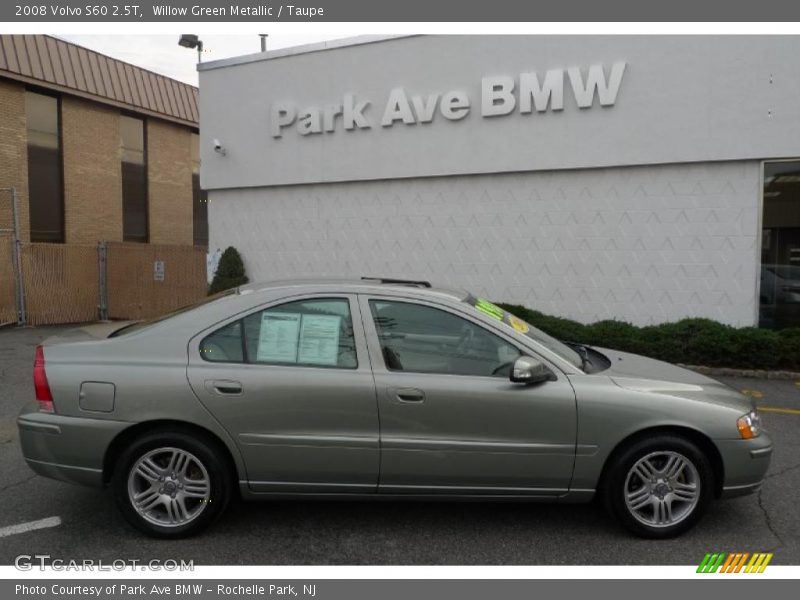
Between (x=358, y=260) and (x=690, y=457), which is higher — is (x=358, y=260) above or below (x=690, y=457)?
above

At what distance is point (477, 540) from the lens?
148 inches

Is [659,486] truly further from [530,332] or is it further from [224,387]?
[224,387]

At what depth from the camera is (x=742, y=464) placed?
3740 mm

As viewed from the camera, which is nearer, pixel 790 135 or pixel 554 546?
pixel 554 546

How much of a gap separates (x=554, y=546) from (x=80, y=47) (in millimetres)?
20309

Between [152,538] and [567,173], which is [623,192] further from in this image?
[152,538]

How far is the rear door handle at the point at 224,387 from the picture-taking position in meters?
3.67

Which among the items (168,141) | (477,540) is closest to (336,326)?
(477,540)

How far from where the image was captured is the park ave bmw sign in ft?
32.0

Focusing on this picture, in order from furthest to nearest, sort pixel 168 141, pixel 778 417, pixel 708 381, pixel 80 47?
pixel 168 141, pixel 80 47, pixel 778 417, pixel 708 381

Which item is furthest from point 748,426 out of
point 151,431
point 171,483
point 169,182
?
point 169,182

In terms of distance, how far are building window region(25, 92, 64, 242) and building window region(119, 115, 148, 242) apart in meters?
2.35

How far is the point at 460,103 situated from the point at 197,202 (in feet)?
52.5

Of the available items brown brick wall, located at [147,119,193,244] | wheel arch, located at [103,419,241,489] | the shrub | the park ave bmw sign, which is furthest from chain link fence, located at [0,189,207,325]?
wheel arch, located at [103,419,241,489]
